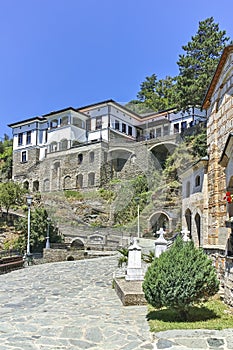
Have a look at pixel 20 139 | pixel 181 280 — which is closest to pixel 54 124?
pixel 20 139

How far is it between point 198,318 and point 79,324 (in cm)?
249

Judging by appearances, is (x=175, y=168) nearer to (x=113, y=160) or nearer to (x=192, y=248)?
(x=113, y=160)

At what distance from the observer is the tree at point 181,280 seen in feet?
21.6

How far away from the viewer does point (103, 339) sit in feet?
20.6

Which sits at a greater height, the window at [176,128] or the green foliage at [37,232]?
the window at [176,128]

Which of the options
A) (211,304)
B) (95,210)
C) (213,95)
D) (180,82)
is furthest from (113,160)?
(211,304)

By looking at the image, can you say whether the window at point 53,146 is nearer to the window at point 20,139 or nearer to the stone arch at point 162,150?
the window at point 20,139

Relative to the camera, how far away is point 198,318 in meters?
7.23

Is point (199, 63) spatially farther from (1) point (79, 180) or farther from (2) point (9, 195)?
(2) point (9, 195)

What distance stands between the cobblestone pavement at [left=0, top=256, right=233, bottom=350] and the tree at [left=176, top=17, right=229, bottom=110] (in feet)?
94.4

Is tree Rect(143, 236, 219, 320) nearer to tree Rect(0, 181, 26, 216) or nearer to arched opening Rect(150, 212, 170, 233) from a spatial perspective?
arched opening Rect(150, 212, 170, 233)

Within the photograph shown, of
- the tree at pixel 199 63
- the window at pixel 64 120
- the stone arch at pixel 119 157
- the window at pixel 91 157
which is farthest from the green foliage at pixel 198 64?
the window at pixel 64 120

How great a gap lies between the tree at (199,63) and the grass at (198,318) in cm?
3103

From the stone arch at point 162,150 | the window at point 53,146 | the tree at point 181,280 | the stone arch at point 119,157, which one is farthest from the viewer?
the window at point 53,146
